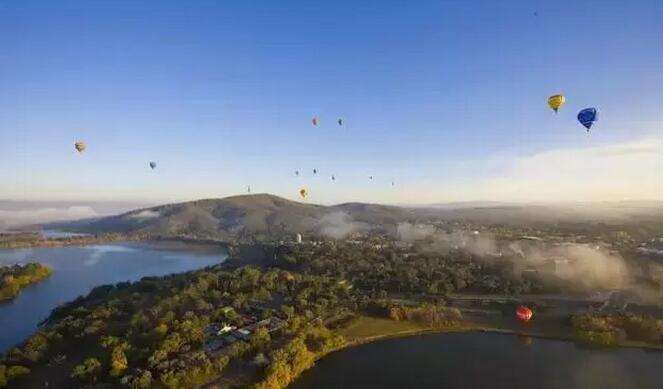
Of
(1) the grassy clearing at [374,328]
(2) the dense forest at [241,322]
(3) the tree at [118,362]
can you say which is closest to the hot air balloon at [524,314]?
(2) the dense forest at [241,322]

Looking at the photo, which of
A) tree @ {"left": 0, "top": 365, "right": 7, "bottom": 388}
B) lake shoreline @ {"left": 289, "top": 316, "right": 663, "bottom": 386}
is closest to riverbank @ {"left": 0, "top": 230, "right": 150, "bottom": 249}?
tree @ {"left": 0, "top": 365, "right": 7, "bottom": 388}

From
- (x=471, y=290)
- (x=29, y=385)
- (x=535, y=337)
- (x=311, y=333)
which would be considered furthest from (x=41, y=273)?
(x=535, y=337)

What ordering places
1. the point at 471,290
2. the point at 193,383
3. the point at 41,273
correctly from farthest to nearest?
the point at 41,273 < the point at 471,290 < the point at 193,383

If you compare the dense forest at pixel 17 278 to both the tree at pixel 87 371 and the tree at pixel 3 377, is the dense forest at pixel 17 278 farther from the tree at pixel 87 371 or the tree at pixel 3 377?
the tree at pixel 87 371

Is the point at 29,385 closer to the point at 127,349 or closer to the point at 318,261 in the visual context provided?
the point at 127,349

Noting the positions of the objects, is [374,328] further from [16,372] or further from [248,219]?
[248,219]

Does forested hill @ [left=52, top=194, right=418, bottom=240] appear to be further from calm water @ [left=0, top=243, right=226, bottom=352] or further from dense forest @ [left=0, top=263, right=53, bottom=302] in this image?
dense forest @ [left=0, top=263, right=53, bottom=302]
